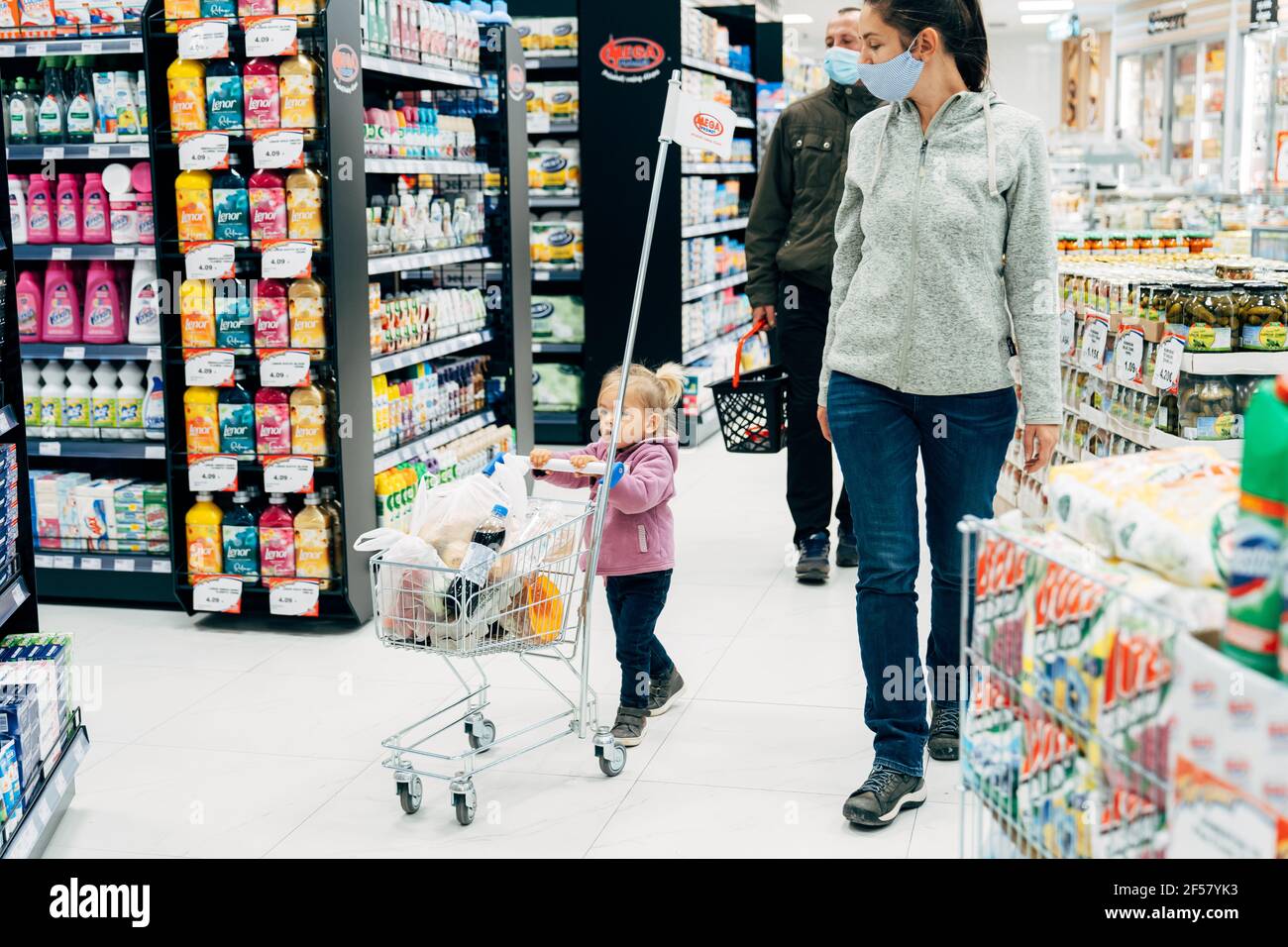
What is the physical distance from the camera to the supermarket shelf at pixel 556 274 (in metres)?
8.01

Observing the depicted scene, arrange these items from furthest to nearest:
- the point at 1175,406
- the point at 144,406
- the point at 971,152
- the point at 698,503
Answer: the point at 698,503
the point at 144,406
the point at 1175,406
the point at 971,152

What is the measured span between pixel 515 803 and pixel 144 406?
261 centimetres

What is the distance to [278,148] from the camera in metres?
4.49

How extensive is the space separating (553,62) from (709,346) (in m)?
2.14

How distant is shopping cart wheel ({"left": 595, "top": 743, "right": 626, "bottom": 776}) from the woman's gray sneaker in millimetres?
591

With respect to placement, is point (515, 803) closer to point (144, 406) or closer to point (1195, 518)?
point (1195, 518)

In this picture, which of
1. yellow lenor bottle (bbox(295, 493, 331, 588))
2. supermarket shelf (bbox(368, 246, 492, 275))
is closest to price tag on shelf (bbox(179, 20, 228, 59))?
supermarket shelf (bbox(368, 246, 492, 275))

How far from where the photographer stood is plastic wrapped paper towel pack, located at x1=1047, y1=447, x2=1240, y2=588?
156cm

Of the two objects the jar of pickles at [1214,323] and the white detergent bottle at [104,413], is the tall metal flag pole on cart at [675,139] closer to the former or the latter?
the jar of pickles at [1214,323]

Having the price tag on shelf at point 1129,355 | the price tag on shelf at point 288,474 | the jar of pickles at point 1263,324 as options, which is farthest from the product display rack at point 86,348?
the jar of pickles at point 1263,324

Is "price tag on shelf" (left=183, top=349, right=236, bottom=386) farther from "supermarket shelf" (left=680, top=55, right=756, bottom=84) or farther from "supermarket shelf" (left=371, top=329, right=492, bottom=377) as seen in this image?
"supermarket shelf" (left=680, top=55, right=756, bottom=84)

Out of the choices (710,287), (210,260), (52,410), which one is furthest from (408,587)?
(710,287)
